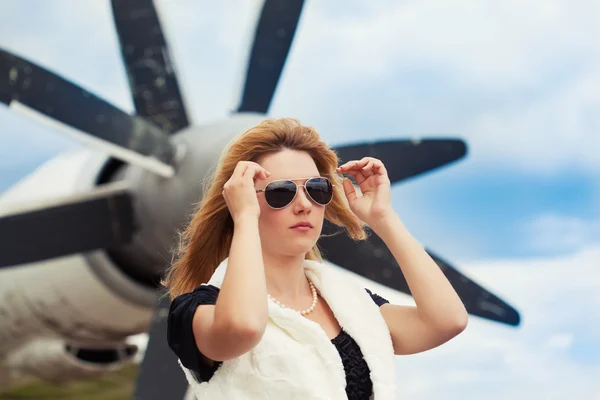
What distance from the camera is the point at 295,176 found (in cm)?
186

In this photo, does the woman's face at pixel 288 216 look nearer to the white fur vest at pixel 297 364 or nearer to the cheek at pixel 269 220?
the cheek at pixel 269 220

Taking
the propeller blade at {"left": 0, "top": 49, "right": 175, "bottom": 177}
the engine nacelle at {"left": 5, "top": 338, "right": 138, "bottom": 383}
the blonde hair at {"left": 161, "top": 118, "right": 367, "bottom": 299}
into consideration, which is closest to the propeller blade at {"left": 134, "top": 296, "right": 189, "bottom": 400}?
the propeller blade at {"left": 0, "top": 49, "right": 175, "bottom": 177}

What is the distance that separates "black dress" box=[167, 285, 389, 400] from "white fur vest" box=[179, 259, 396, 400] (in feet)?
0.07

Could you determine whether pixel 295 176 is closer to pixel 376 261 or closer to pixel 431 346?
pixel 431 346

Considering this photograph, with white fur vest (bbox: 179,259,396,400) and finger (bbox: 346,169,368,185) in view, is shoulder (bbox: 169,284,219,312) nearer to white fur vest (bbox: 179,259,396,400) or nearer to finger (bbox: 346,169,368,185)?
white fur vest (bbox: 179,259,396,400)

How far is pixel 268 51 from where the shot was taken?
7016 mm

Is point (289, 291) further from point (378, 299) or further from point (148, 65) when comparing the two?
point (148, 65)

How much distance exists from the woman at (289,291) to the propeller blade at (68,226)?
15.9 ft

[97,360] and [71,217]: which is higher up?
[71,217]

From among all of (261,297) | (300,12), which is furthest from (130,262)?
(261,297)

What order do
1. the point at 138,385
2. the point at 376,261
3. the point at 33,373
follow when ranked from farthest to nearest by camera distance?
the point at 33,373 < the point at 376,261 < the point at 138,385

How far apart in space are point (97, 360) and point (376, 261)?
422cm

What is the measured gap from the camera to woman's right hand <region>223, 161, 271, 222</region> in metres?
1.67

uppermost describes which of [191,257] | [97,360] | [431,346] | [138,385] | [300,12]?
[300,12]
